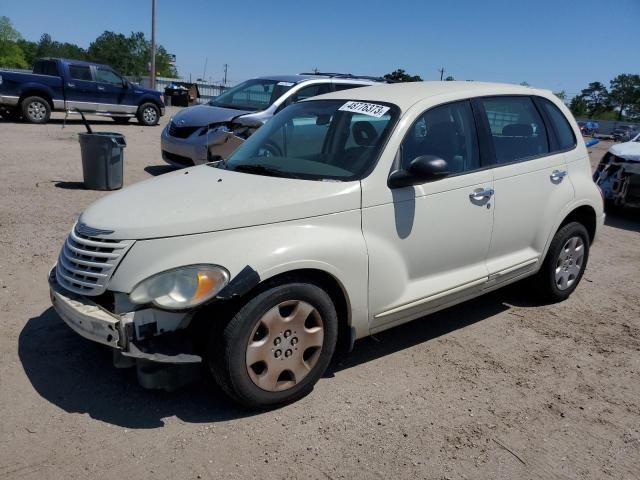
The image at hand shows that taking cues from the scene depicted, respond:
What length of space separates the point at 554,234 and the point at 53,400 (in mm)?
3863

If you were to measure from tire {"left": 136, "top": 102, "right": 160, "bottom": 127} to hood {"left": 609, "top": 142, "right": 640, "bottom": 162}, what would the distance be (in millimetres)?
14536

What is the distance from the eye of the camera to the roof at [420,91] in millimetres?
3866

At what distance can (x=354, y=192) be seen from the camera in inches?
130

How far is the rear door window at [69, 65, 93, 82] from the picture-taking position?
16688mm

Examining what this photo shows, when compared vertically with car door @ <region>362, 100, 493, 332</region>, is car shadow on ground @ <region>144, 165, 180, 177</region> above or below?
below

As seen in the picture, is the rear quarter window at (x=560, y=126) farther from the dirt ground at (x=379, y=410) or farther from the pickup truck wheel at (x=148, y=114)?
the pickup truck wheel at (x=148, y=114)

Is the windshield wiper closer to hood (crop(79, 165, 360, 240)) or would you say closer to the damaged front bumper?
hood (crop(79, 165, 360, 240))

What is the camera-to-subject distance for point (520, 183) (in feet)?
13.9

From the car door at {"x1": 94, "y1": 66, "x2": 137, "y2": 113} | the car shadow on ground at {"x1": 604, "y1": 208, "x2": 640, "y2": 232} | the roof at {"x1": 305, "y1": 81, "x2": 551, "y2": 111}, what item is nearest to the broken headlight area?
the car shadow on ground at {"x1": 604, "y1": 208, "x2": 640, "y2": 232}

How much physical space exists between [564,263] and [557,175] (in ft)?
2.72

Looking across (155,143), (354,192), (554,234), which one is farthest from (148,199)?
(155,143)

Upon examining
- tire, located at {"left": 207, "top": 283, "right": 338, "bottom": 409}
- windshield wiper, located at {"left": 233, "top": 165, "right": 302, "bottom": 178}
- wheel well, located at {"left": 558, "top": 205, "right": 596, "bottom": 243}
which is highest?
windshield wiper, located at {"left": 233, "top": 165, "right": 302, "bottom": 178}

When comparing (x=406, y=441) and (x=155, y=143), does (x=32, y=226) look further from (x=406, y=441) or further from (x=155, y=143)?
(x=155, y=143)

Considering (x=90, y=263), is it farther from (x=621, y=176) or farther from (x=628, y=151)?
(x=628, y=151)
